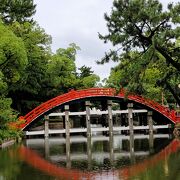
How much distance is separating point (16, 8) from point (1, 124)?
2630 cm

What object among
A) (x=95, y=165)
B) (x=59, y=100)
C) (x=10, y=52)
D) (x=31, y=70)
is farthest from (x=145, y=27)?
(x=31, y=70)

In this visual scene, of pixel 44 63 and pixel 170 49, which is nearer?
pixel 170 49

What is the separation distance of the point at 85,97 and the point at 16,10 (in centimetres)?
1501

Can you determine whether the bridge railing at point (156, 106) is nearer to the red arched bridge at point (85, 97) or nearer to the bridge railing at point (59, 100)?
the red arched bridge at point (85, 97)

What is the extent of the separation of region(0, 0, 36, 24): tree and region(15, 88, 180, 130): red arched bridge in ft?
44.3

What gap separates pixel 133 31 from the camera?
64.0ft

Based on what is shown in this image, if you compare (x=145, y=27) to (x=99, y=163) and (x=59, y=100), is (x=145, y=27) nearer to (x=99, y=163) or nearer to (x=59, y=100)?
(x=99, y=163)

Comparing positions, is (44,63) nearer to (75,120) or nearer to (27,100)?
(27,100)

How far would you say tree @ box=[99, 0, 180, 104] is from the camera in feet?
63.1

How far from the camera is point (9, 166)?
23266 millimetres

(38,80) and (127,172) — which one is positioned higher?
(38,80)

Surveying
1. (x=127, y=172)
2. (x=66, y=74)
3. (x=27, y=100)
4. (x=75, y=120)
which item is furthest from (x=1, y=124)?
(x=75, y=120)

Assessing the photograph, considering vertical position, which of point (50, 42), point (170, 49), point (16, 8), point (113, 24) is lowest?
point (170, 49)

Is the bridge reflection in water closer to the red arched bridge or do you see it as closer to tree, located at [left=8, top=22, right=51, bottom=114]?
the red arched bridge
